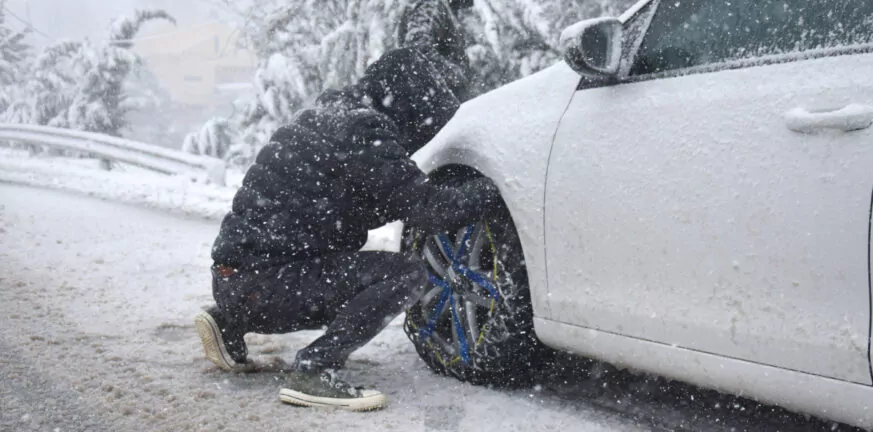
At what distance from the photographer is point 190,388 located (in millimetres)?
3057

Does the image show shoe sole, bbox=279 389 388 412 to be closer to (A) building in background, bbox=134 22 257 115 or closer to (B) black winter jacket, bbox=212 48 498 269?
(B) black winter jacket, bbox=212 48 498 269

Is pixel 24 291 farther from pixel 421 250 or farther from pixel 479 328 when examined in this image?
pixel 479 328

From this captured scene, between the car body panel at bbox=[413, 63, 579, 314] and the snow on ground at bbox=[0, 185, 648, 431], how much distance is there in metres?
0.48

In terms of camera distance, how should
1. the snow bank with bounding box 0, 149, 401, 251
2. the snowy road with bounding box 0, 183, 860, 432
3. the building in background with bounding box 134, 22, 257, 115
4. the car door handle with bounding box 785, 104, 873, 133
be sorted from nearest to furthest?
1. the car door handle with bounding box 785, 104, 873, 133
2. the snowy road with bounding box 0, 183, 860, 432
3. the snow bank with bounding box 0, 149, 401, 251
4. the building in background with bounding box 134, 22, 257, 115

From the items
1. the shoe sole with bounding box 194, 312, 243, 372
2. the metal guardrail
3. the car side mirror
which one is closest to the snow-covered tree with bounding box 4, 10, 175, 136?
the metal guardrail

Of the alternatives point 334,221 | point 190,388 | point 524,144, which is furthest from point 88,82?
point 524,144

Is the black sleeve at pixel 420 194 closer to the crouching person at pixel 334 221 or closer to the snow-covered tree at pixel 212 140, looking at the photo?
the crouching person at pixel 334 221

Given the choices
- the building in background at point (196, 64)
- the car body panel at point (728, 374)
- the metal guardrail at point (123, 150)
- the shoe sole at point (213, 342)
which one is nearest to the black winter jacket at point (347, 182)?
the shoe sole at point (213, 342)

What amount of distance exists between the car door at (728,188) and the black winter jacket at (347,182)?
53 centimetres

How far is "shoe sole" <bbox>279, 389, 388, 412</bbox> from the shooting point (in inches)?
110

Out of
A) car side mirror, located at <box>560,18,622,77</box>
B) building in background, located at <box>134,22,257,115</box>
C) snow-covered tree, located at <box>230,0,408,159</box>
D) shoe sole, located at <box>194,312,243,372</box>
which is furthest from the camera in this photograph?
building in background, located at <box>134,22,257,115</box>

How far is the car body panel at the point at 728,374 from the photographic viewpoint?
6.18 feet

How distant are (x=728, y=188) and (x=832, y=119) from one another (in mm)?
321

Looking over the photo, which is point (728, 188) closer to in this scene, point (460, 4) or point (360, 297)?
point (360, 297)
